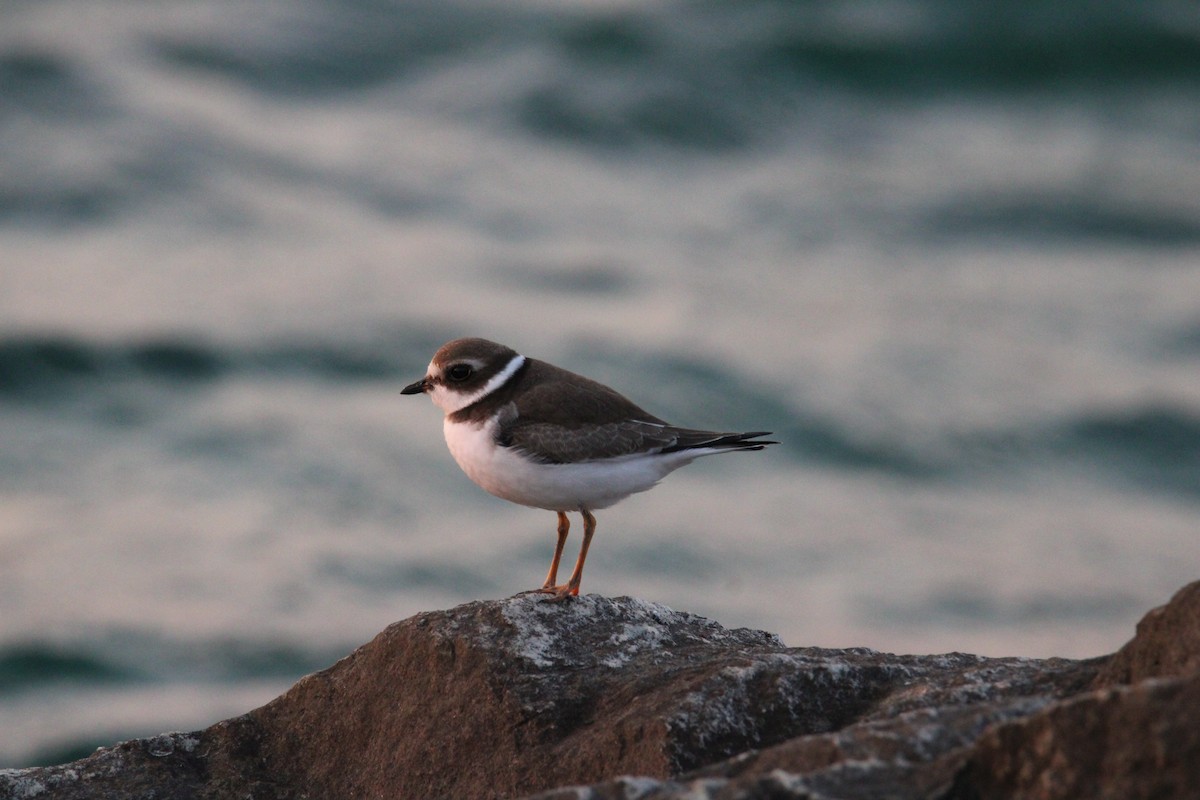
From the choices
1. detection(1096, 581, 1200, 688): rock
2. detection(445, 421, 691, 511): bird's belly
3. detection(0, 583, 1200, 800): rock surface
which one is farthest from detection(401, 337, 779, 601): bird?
detection(1096, 581, 1200, 688): rock

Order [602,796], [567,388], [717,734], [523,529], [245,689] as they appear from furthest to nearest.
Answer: [523,529]
[245,689]
[567,388]
[717,734]
[602,796]

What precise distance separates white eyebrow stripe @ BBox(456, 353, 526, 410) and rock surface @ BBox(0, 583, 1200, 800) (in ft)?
5.65

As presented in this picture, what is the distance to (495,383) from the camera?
8.12 m

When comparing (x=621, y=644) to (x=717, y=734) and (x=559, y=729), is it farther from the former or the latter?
(x=717, y=734)

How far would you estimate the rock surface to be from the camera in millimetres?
3844

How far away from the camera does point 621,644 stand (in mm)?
6391

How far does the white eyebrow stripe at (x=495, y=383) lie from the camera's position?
8.11 m

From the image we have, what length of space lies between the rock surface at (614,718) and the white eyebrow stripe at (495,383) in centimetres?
172

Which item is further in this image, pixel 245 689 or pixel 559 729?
pixel 245 689

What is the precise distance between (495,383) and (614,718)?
2937mm

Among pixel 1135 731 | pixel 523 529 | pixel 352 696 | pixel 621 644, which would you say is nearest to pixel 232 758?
pixel 352 696

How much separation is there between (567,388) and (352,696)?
242 cm

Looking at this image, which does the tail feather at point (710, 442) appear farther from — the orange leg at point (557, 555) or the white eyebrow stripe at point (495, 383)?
the white eyebrow stripe at point (495, 383)

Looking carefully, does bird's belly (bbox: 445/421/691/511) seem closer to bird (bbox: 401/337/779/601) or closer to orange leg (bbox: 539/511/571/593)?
bird (bbox: 401/337/779/601)
